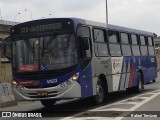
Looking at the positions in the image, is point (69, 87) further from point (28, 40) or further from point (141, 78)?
point (141, 78)

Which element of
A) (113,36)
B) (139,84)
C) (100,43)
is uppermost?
(113,36)

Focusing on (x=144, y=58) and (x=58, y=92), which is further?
(x=144, y=58)

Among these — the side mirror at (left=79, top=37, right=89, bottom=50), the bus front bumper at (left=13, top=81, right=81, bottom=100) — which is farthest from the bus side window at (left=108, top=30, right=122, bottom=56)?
the bus front bumper at (left=13, top=81, right=81, bottom=100)

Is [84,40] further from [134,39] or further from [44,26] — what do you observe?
[134,39]

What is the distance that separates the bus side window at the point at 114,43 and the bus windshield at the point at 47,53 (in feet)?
12.7

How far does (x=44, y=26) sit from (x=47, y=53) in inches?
36.6

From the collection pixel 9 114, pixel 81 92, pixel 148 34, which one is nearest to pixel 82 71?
pixel 81 92

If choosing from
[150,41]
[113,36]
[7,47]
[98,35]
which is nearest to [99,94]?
[98,35]

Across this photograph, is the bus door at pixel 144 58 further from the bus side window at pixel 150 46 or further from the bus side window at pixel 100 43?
the bus side window at pixel 100 43

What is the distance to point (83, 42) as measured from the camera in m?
14.3

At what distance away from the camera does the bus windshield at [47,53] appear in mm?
13945

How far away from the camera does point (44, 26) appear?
1440cm

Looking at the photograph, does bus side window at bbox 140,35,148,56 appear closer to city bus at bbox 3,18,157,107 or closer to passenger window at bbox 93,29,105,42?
passenger window at bbox 93,29,105,42

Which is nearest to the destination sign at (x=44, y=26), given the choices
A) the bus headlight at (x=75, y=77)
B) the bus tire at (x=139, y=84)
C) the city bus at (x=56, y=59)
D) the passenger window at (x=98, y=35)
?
the city bus at (x=56, y=59)
